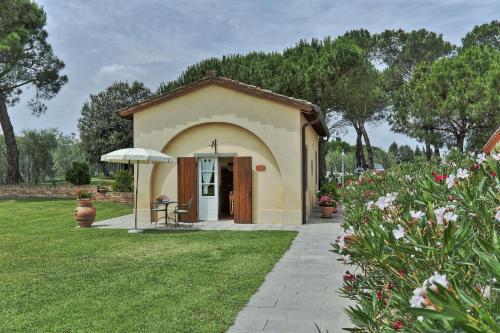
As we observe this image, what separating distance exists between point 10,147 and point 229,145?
1898cm

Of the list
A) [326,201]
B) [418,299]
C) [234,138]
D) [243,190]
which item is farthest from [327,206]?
[418,299]

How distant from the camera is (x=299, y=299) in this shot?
511 centimetres

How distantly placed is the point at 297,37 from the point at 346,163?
2416 centimetres

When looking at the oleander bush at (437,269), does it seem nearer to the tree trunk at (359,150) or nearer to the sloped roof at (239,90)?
the sloped roof at (239,90)

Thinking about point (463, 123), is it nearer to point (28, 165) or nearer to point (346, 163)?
point (346, 163)

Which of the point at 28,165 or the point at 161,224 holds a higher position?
the point at 28,165

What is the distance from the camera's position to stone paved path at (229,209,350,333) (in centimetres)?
425

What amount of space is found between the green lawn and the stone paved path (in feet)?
0.66

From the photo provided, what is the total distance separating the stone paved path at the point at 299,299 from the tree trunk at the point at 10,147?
23.1 meters

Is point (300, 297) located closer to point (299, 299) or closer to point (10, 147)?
point (299, 299)

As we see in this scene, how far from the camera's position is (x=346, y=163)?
46.6m

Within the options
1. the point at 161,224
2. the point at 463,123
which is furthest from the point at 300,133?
the point at 463,123

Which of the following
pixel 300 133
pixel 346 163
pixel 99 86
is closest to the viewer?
pixel 300 133

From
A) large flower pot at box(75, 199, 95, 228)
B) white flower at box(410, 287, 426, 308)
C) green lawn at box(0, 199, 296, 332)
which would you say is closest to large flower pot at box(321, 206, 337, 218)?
green lawn at box(0, 199, 296, 332)
